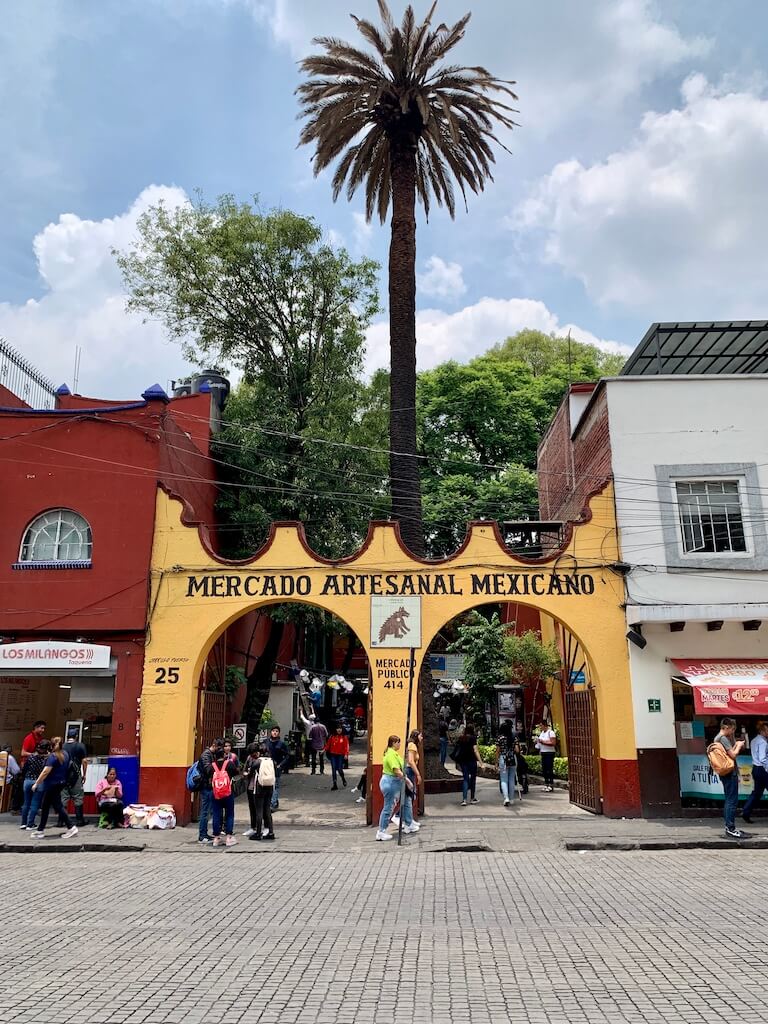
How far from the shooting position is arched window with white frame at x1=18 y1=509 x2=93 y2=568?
1670 cm

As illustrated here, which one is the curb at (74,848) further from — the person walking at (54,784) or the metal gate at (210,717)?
the metal gate at (210,717)

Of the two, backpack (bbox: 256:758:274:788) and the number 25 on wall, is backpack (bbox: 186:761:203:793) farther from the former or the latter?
the number 25 on wall

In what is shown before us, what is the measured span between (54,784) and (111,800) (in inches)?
42.3

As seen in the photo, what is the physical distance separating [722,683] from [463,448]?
22.0 metres

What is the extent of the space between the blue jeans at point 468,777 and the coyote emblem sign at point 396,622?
11.4 ft

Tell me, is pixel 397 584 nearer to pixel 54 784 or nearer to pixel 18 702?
pixel 54 784

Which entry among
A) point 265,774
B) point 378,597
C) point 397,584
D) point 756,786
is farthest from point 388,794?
point 756,786

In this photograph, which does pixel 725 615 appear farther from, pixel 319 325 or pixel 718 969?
pixel 319 325

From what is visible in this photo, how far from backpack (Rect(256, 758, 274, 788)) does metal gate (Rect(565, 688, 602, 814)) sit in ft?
20.7

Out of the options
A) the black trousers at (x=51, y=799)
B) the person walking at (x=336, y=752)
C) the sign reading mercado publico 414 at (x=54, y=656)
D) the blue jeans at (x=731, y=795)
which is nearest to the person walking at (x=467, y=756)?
the person walking at (x=336, y=752)

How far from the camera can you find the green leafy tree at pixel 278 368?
2238cm

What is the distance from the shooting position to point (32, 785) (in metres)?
14.7

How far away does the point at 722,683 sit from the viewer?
580 inches

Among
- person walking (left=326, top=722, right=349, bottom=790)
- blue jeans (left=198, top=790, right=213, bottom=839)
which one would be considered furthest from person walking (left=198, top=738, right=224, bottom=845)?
person walking (left=326, top=722, right=349, bottom=790)
